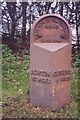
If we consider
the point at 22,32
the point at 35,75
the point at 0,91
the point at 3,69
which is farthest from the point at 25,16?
the point at 35,75

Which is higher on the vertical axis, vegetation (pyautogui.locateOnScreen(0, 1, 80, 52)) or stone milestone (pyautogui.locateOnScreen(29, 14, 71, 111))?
vegetation (pyautogui.locateOnScreen(0, 1, 80, 52))

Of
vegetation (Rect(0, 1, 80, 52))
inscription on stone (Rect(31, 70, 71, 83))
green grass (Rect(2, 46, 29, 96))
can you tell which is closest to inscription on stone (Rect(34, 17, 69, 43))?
inscription on stone (Rect(31, 70, 71, 83))

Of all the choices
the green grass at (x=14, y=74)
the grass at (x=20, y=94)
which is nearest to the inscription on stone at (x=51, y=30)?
the grass at (x=20, y=94)

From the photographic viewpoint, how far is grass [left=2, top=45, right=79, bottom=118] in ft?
15.7

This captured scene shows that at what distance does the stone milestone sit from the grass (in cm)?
15

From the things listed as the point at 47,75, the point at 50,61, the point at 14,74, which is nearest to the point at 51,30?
the point at 50,61

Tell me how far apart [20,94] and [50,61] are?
1.02 meters

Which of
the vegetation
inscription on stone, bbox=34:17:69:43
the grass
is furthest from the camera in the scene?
the vegetation

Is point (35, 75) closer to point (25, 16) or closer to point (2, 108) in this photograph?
point (2, 108)

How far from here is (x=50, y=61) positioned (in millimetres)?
4895

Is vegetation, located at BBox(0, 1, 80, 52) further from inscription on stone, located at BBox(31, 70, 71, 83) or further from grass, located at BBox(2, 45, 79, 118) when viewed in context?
inscription on stone, located at BBox(31, 70, 71, 83)

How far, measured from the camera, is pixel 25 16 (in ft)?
29.8

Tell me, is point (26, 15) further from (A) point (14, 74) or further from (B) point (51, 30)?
(B) point (51, 30)

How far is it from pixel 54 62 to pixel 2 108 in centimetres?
99
